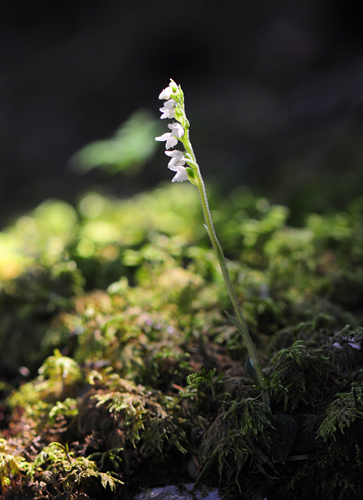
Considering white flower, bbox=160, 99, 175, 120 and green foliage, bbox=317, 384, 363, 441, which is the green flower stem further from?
green foliage, bbox=317, 384, 363, 441

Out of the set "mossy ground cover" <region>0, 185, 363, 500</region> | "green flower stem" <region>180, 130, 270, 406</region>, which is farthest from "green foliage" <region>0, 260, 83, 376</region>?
"green flower stem" <region>180, 130, 270, 406</region>

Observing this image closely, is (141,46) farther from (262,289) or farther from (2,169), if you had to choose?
(262,289)

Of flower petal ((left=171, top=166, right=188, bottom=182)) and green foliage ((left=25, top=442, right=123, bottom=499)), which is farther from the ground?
flower petal ((left=171, top=166, right=188, bottom=182))

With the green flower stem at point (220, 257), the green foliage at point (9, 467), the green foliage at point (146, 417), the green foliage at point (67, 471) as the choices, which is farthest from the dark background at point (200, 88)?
the green foliage at point (9, 467)

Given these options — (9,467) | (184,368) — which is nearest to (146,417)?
(184,368)

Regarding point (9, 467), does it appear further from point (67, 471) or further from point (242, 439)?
point (242, 439)

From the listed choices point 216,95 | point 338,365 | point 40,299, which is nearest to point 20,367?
point 40,299
